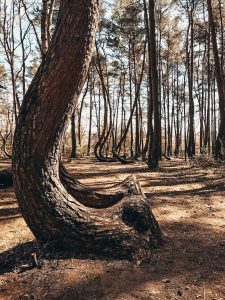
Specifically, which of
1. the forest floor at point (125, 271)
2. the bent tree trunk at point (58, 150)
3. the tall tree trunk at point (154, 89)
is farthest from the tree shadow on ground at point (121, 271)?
the tall tree trunk at point (154, 89)

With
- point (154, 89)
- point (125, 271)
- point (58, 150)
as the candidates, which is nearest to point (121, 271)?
point (125, 271)

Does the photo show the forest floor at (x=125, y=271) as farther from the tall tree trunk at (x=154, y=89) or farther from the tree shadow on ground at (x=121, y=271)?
the tall tree trunk at (x=154, y=89)

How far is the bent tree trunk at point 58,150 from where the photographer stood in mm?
3752

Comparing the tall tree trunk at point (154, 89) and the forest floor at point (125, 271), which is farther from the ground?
the tall tree trunk at point (154, 89)

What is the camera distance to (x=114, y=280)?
363cm

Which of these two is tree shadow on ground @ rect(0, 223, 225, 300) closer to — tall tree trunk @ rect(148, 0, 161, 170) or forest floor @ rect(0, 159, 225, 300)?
forest floor @ rect(0, 159, 225, 300)

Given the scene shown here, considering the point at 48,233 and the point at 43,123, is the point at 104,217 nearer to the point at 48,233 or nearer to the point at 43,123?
the point at 48,233

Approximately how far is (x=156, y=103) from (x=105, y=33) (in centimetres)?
1181

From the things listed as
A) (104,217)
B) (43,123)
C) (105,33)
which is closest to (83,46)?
(43,123)

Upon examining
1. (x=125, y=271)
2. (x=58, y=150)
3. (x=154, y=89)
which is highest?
(x=154, y=89)

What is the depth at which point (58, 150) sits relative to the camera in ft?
13.4

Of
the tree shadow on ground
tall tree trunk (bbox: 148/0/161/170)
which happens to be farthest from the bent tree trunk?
tall tree trunk (bbox: 148/0/161/170)

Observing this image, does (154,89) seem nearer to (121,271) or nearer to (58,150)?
(58,150)

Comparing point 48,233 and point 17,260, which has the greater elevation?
point 48,233
